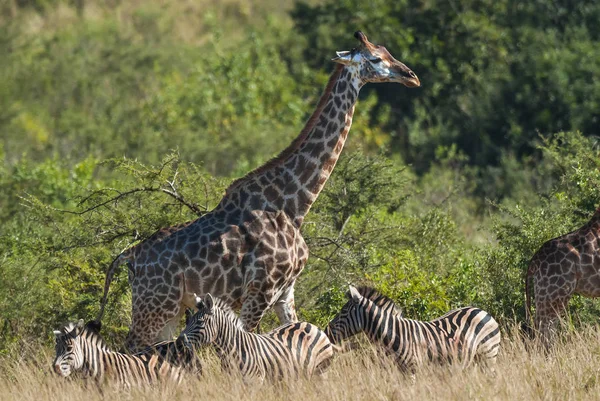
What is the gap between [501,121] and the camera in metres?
26.9

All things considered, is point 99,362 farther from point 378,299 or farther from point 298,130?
point 298,130

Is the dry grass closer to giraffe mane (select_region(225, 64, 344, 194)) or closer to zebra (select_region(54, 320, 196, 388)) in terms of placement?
zebra (select_region(54, 320, 196, 388))

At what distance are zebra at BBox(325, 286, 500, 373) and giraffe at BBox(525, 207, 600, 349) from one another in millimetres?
1386

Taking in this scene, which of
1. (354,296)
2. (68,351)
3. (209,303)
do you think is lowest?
(68,351)

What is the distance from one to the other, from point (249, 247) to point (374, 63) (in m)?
2.07

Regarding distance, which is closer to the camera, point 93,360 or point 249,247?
point 93,360

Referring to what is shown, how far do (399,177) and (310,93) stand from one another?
16753 millimetres

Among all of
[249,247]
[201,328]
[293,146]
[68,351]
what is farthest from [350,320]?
[68,351]

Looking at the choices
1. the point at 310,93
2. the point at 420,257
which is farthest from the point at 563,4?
the point at 420,257

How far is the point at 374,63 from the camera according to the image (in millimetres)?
11211

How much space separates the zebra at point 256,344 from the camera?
950 cm

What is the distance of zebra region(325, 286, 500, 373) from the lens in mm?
10023

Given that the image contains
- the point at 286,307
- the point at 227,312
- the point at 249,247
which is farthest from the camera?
the point at 286,307

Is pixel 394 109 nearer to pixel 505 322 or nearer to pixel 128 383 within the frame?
pixel 505 322
